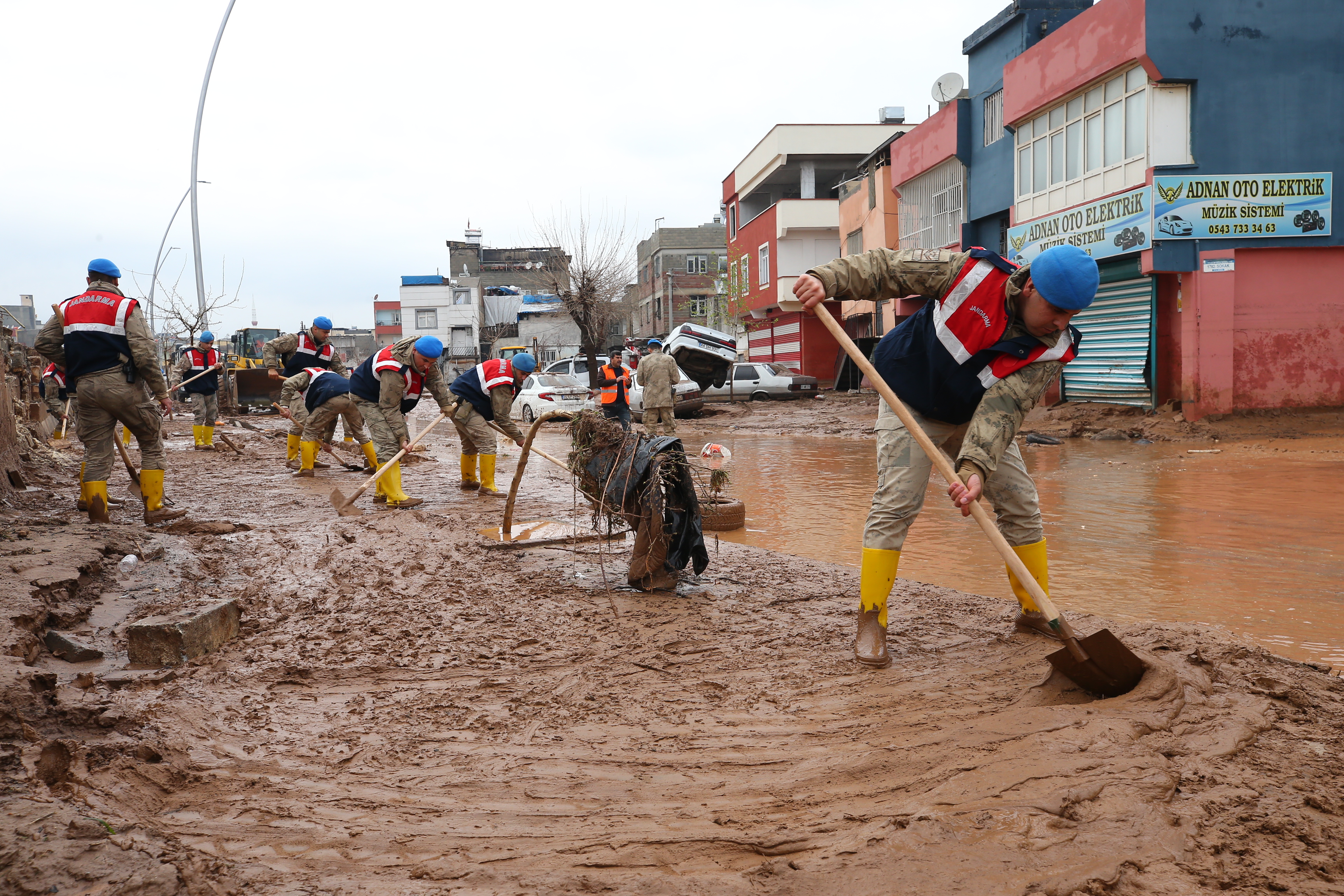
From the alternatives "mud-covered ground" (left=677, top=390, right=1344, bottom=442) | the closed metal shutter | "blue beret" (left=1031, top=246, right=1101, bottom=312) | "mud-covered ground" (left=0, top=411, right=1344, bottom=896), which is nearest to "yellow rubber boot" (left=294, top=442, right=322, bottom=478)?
"mud-covered ground" (left=0, top=411, right=1344, bottom=896)

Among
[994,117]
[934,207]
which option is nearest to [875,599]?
[994,117]

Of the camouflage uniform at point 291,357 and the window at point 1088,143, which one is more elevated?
the window at point 1088,143

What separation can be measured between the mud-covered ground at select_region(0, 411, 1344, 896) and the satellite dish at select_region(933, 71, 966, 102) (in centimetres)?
2163

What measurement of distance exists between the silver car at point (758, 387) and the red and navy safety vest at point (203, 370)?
40.3 ft

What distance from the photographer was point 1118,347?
1603cm

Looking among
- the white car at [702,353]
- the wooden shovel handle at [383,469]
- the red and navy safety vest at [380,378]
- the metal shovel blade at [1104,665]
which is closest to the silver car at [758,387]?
the white car at [702,353]

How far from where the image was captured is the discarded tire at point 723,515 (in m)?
7.17

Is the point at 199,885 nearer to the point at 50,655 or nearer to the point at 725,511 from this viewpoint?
the point at 50,655

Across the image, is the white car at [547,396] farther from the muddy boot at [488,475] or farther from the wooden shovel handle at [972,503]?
the wooden shovel handle at [972,503]

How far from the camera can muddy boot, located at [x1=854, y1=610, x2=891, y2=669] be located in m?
3.77

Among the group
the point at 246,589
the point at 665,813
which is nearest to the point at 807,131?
the point at 246,589

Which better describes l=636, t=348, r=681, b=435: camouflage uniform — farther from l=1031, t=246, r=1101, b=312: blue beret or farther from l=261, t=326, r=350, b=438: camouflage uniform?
l=1031, t=246, r=1101, b=312: blue beret

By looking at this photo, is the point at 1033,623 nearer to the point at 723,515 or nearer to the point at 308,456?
the point at 723,515

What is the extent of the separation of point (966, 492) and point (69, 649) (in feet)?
12.4
